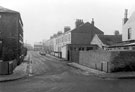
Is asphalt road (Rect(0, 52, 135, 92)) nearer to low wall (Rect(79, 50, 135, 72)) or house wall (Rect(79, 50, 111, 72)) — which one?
low wall (Rect(79, 50, 135, 72))

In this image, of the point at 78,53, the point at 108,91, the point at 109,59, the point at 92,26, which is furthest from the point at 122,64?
the point at 92,26

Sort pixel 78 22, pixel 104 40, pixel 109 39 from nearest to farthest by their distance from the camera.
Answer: pixel 104 40, pixel 109 39, pixel 78 22

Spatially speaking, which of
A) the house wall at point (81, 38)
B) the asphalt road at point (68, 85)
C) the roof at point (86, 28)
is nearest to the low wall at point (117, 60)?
the asphalt road at point (68, 85)

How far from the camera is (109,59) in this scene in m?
16.2

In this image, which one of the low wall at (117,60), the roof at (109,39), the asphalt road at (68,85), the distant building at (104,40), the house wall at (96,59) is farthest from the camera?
the roof at (109,39)

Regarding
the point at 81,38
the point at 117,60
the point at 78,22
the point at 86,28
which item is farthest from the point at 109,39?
the point at 117,60

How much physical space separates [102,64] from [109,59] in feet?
4.75

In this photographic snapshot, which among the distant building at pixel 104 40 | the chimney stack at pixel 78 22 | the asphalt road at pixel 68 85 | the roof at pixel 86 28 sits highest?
the chimney stack at pixel 78 22

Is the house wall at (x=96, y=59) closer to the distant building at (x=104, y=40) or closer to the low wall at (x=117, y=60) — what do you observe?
the low wall at (x=117, y=60)

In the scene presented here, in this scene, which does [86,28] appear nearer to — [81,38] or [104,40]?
[81,38]

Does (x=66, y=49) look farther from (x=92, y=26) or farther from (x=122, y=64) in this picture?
(x=122, y=64)

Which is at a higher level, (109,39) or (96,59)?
(109,39)

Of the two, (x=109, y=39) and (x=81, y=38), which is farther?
(x=81, y=38)

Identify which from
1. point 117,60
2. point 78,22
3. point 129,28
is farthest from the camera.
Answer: point 78,22
